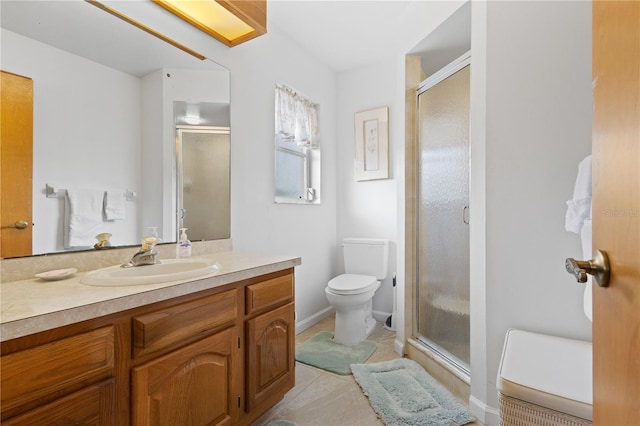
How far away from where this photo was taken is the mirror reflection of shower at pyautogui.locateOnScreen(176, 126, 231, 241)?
1.72m

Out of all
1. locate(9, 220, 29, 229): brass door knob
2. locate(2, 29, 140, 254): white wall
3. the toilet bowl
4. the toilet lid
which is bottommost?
the toilet bowl

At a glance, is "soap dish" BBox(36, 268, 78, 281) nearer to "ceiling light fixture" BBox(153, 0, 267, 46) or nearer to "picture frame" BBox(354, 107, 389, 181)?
"ceiling light fixture" BBox(153, 0, 267, 46)

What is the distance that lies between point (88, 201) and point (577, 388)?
2.03 metres

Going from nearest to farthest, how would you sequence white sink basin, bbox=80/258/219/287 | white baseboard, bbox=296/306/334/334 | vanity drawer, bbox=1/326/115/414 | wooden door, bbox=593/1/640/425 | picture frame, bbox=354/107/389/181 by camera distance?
wooden door, bbox=593/1/640/425 → vanity drawer, bbox=1/326/115/414 → white sink basin, bbox=80/258/219/287 → white baseboard, bbox=296/306/334/334 → picture frame, bbox=354/107/389/181

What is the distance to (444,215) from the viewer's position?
2.03 meters

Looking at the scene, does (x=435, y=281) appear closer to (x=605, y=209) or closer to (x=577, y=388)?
(x=577, y=388)

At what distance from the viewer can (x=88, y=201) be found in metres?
1.33

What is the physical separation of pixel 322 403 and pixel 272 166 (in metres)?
1.67

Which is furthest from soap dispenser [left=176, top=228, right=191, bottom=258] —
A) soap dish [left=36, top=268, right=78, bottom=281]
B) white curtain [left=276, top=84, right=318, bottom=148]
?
white curtain [left=276, top=84, right=318, bottom=148]

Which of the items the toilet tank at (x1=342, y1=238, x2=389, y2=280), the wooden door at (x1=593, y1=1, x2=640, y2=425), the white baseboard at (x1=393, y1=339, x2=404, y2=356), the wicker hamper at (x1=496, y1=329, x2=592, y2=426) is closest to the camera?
the wooden door at (x1=593, y1=1, x2=640, y2=425)

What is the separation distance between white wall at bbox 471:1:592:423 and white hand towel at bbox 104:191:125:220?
1808mm

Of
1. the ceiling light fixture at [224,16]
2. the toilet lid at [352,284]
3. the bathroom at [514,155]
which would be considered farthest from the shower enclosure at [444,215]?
the ceiling light fixture at [224,16]

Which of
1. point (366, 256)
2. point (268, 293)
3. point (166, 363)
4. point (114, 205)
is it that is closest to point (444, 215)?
point (366, 256)

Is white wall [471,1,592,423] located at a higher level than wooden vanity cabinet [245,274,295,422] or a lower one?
higher
